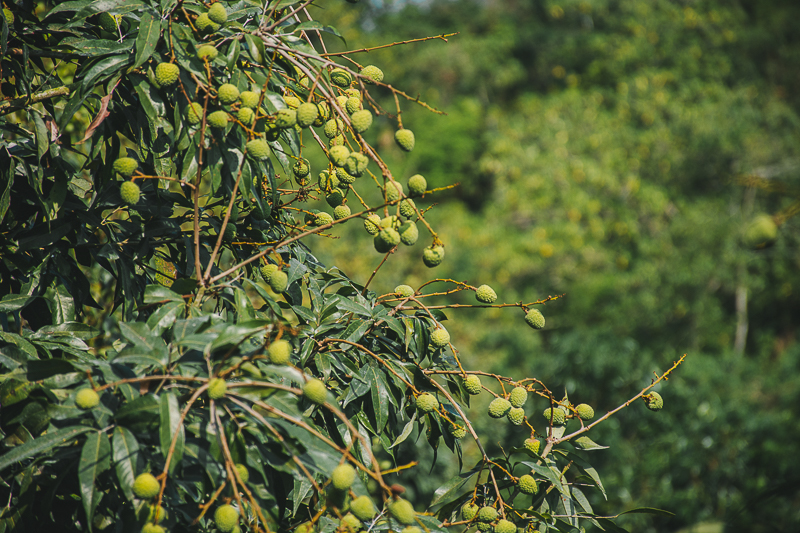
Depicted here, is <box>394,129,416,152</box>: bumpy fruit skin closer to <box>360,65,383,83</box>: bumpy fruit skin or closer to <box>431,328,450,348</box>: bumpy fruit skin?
<box>360,65,383,83</box>: bumpy fruit skin

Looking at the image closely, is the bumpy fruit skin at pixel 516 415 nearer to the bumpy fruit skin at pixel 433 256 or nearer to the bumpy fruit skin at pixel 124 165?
the bumpy fruit skin at pixel 433 256

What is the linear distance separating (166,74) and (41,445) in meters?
0.59

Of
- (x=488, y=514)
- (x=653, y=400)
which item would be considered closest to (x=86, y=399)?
(x=488, y=514)

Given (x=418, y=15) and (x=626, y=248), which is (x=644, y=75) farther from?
(x=418, y=15)

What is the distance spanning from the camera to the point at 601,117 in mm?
10508

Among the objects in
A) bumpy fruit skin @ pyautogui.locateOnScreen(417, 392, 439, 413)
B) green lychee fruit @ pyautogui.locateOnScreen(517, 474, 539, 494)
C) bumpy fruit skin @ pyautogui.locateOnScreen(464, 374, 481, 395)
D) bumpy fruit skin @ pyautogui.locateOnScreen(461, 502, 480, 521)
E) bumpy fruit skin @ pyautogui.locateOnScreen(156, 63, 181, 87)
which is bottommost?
bumpy fruit skin @ pyautogui.locateOnScreen(461, 502, 480, 521)

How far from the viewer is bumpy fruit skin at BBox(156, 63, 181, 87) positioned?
966 mm

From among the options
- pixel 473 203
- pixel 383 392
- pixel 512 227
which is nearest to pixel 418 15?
pixel 473 203

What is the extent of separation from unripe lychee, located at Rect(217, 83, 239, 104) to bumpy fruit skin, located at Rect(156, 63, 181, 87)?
77mm

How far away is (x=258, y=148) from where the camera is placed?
982 millimetres

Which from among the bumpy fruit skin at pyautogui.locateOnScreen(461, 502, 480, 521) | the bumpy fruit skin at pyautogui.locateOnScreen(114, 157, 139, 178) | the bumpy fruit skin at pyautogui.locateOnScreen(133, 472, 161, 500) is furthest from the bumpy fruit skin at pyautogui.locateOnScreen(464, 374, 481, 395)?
the bumpy fruit skin at pyautogui.locateOnScreen(114, 157, 139, 178)

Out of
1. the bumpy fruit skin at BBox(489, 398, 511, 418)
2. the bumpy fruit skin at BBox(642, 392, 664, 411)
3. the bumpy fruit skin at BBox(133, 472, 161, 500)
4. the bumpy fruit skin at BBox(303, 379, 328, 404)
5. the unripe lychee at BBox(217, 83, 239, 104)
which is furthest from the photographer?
the bumpy fruit skin at BBox(642, 392, 664, 411)

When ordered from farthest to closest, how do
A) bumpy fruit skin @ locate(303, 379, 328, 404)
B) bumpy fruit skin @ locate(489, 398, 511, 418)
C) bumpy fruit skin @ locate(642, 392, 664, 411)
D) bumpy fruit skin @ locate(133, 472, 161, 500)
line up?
bumpy fruit skin @ locate(642, 392, 664, 411), bumpy fruit skin @ locate(489, 398, 511, 418), bumpy fruit skin @ locate(303, 379, 328, 404), bumpy fruit skin @ locate(133, 472, 161, 500)

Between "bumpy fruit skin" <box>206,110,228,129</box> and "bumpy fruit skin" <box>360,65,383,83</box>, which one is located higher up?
"bumpy fruit skin" <box>206,110,228,129</box>
